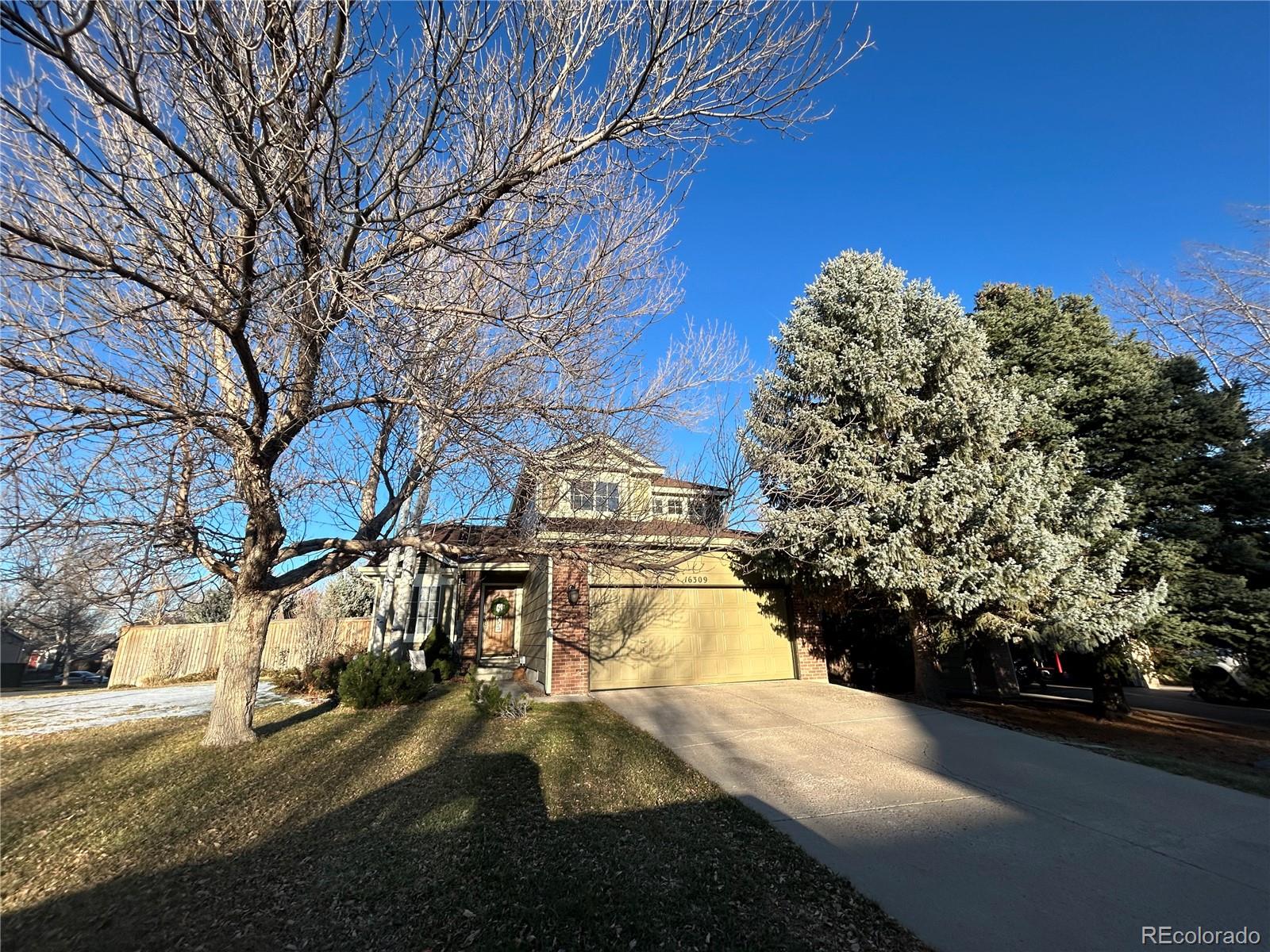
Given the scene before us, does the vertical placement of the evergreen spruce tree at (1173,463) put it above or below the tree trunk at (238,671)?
above

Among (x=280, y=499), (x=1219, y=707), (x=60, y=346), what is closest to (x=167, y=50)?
(x=60, y=346)

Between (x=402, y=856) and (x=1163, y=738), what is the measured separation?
10.2m

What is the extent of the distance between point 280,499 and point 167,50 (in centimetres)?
410

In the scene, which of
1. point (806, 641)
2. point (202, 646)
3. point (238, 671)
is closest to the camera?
point (238, 671)

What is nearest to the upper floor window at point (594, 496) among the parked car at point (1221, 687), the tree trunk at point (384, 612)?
the tree trunk at point (384, 612)

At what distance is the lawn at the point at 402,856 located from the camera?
2.65 m

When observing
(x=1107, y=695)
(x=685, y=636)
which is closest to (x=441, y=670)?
(x=685, y=636)

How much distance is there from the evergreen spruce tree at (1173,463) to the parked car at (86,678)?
1456 inches

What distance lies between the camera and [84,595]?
4.24 meters

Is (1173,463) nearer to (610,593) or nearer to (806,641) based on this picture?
(806,641)

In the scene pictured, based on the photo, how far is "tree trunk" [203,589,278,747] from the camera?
230 inches

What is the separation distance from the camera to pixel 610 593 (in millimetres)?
9891

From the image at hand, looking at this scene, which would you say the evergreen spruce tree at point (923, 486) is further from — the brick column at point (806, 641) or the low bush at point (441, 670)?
the low bush at point (441, 670)

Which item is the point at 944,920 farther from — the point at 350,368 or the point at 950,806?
the point at 350,368
